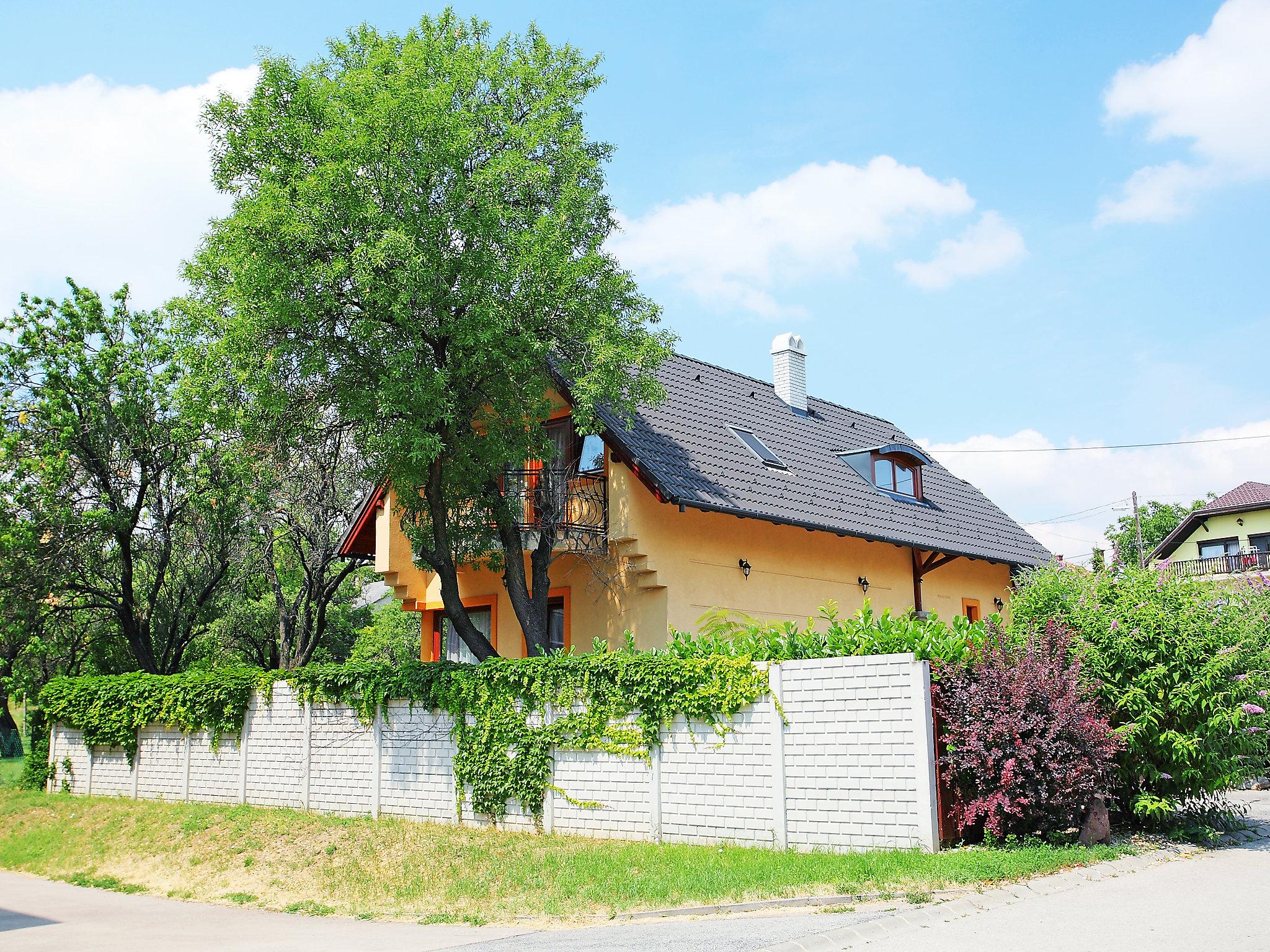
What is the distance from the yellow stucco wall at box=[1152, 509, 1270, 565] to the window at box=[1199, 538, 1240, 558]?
4.7 inches

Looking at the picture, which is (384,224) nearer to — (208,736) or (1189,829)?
(208,736)

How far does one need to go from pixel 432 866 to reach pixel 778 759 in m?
4.07

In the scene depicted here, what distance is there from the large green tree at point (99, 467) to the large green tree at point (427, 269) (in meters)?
8.46

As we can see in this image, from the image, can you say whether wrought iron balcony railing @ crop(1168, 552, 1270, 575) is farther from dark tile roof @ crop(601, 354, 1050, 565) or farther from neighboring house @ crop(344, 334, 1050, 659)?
neighboring house @ crop(344, 334, 1050, 659)

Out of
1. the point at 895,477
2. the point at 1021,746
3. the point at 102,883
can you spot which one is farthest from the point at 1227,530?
the point at 102,883

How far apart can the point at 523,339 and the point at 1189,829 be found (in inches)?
409

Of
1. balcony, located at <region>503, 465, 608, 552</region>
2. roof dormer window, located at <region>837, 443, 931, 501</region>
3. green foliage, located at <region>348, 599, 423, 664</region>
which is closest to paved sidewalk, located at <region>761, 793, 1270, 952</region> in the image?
balcony, located at <region>503, 465, 608, 552</region>

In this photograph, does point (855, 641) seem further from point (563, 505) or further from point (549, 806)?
point (563, 505)

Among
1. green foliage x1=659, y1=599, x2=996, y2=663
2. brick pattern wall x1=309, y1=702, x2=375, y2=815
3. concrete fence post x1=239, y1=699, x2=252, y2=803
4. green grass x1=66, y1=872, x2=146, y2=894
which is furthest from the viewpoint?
concrete fence post x1=239, y1=699, x2=252, y2=803

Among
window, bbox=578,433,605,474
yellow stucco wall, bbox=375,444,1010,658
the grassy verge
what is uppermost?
window, bbox=578,433,605,474

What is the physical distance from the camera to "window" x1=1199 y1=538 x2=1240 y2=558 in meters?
54.2

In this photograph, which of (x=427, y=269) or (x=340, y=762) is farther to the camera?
(x=340, y=762)

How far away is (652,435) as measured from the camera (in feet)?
61.9

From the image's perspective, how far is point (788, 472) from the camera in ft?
68.1
